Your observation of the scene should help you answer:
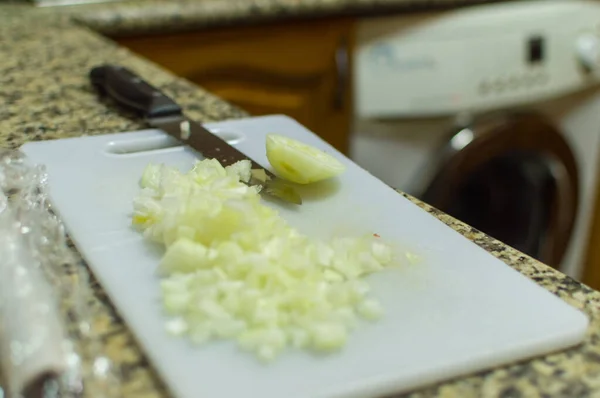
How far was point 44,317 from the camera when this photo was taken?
0.36m

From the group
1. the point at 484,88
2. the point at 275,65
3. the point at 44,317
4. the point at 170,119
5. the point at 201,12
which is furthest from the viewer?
the point at 484,88

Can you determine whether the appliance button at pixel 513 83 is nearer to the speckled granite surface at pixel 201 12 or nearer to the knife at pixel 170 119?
the speckled granite surface at pixel 201 12

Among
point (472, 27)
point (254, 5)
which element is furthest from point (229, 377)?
point (472, 27)

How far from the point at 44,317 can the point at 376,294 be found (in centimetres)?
20

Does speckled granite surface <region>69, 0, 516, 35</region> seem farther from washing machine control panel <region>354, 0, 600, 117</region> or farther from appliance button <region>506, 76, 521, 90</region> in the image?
appliance button <region>506, 76, 521, 90</region>

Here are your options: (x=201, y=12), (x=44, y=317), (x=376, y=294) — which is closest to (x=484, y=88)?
(x=201, y=12)

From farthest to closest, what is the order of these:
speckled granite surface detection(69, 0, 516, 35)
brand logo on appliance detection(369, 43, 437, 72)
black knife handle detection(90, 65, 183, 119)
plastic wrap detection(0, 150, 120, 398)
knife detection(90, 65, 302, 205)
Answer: brand logo on appliance detection(369, 43, 437, 72) → speckled granite surface detection(69, 0, 516, 35) → black knife handle detection(90, 65, 183, 119) → knife detection(90, 65, 302, 205) → plastic wrap detection(0, 150, 120, 398)

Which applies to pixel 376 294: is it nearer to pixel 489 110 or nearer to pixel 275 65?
pixel 275 65

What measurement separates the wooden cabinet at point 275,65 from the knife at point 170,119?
41cm

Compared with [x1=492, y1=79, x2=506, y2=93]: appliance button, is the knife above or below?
above

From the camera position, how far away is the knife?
23.2 inches

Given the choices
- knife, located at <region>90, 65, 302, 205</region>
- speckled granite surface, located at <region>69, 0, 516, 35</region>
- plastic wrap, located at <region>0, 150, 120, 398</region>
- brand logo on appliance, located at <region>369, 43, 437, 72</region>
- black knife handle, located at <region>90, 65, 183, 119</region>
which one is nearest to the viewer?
plastic wrap, located at <region>0, 150, 120, 398</region>

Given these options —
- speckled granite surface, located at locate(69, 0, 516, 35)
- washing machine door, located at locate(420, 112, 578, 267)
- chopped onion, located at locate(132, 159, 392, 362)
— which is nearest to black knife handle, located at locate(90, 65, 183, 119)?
chopped onion, located at locate(132, 159, 392, 362)

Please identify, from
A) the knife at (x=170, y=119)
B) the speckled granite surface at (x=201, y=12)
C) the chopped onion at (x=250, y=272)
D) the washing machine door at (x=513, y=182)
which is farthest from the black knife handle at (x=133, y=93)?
the washing machine door at (x=513, y=182)
